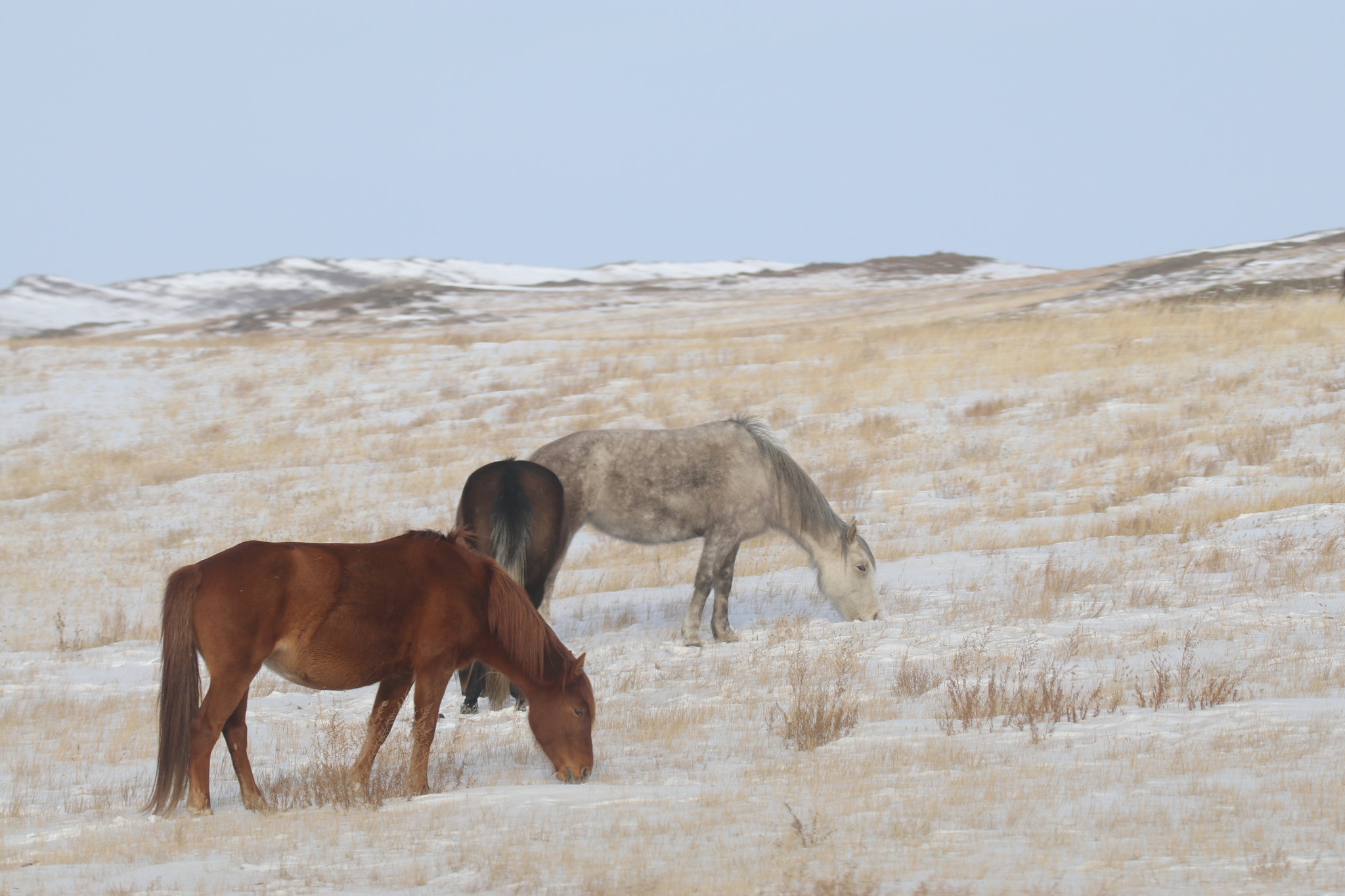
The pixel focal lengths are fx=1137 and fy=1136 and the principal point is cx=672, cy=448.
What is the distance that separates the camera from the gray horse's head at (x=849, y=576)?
34.2 ft

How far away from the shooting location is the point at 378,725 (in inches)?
231

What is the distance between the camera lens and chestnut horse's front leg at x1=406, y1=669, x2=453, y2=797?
5707 millimetres

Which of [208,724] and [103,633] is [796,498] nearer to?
[208,724]

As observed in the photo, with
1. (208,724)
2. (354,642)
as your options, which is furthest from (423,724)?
(208,724)

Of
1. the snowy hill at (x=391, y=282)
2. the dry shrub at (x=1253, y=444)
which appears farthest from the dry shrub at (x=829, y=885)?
the snowy hill at (x=391, y=282)

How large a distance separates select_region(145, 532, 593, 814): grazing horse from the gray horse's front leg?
431 cm

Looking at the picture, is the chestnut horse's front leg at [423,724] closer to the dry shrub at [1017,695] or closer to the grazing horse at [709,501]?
the dry shrub at [1017,695]

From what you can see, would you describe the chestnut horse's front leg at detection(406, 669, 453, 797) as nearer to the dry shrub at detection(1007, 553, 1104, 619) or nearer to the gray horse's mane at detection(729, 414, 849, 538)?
the gray horse's mane at detection(729, 414, 849, 538)

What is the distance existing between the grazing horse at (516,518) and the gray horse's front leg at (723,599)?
5.89ft

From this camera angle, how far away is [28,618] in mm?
13906

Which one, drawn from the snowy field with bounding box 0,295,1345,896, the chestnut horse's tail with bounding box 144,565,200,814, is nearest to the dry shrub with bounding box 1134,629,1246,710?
the snowy field with bounding box 0,295,1345,896

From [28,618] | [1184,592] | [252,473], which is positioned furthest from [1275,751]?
[252,473]

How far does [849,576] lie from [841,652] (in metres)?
2.01

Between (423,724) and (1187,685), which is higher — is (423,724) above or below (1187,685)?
above
